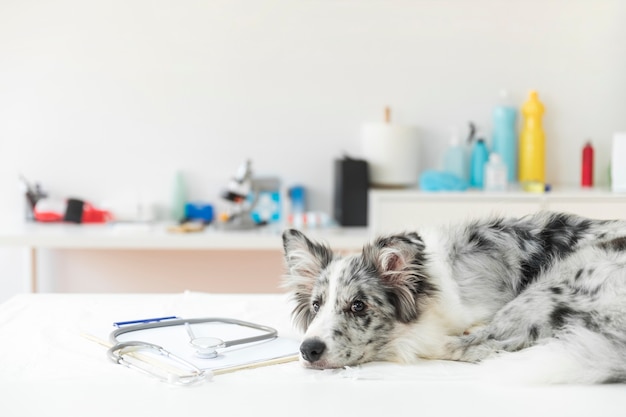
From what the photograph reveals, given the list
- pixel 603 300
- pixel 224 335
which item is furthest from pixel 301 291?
pixel 603 300

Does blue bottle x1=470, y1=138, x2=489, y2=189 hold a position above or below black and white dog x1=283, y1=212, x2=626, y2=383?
above

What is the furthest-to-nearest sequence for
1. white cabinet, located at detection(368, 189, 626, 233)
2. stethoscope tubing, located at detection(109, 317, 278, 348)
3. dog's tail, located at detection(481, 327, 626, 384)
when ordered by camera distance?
1. white cabinet, located at detection(368, 189, 626, 233)
2. stethoscope tubing, located at detection(109, 317, 278, 348)
3. dog's tail, located at detection(481, 327, 626, 384)

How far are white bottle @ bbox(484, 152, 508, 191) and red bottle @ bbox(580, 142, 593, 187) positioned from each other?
519 millimetres

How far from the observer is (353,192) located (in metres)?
4.14

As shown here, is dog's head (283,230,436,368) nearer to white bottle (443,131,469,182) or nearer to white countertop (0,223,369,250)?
white countertop (0,223,369,250)

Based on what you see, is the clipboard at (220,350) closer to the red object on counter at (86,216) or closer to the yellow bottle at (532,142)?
the red object on counter at (86,216)

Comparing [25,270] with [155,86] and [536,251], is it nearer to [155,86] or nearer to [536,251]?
[155,86]

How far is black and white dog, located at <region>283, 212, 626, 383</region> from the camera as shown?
135 centimetres

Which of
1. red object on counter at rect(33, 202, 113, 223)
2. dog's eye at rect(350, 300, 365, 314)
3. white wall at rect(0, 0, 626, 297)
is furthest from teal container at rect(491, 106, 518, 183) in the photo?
dog's eye at rect(350, 300, 365, 314)

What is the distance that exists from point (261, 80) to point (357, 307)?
9.87 ft

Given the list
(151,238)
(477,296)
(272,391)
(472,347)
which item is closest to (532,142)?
(151,238)

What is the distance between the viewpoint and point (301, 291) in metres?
1.67

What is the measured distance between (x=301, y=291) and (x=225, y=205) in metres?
2.75

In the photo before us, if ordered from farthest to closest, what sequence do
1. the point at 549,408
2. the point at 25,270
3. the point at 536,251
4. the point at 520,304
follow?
the point at 25,270
the point at 536,251
the point at 520,304
the point at 549,408
